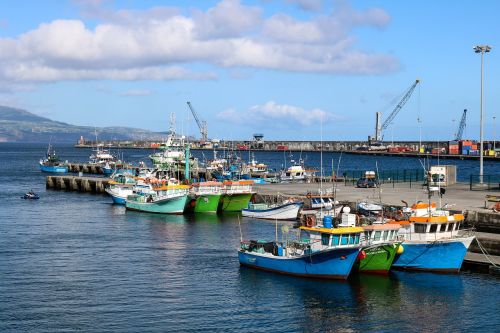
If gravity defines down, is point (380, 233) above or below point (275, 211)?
above

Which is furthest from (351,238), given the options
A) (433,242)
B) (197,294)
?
(197,294)

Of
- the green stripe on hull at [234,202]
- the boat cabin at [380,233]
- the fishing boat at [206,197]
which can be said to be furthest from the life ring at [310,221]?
the green stripe on hull at [234,202]

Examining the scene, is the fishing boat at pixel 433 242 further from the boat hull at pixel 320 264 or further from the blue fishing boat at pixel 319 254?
the boat hull at pixel 320 264

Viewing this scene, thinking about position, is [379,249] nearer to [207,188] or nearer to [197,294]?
[197,294]

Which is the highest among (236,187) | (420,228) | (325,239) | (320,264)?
(236,187)

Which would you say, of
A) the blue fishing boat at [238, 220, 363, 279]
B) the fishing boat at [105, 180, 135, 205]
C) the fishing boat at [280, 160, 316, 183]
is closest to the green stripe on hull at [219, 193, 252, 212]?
the fishing boat at [105, 180, 135, 205]

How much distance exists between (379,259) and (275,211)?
97.9ft

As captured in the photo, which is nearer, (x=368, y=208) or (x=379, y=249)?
(x=379, y=249)

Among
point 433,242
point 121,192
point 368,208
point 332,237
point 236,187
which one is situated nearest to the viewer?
point 332,237

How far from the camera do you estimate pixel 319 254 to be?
48.1 m

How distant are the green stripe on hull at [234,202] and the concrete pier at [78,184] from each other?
4023cm

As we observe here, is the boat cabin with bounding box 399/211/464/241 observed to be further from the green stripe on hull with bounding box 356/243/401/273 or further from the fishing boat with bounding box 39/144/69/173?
the fishing boat with bounding box 39/144/69/173

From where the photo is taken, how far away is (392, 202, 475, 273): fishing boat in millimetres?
49938

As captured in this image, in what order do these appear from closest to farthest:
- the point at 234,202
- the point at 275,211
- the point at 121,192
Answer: the point at 275,211 → the point at 234,202 → the point at 121,192
